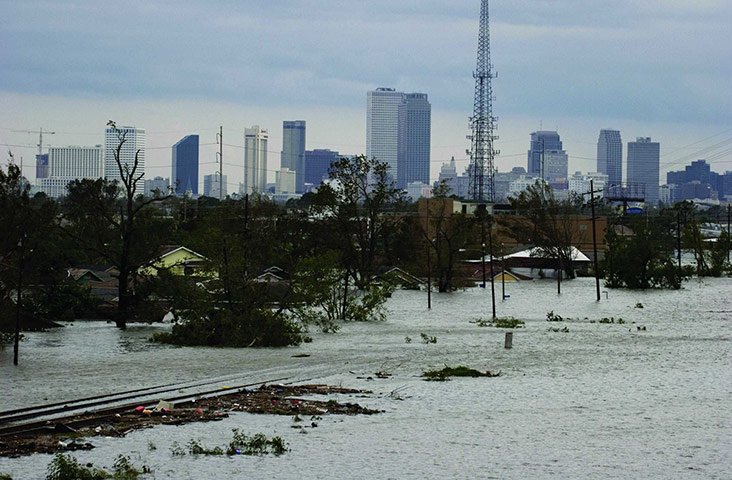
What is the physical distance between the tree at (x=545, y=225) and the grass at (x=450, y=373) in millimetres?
73262

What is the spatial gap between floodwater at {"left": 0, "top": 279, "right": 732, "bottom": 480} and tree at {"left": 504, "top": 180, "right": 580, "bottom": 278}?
189 ft

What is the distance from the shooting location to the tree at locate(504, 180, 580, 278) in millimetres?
106250

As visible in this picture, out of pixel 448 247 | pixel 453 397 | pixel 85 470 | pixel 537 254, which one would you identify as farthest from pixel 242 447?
pixel 537 254

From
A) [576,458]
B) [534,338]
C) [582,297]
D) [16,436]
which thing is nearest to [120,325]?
[534,338]

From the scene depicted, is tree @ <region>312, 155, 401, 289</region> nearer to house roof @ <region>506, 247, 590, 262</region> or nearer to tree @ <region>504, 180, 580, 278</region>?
tree @ <region>504, 180, 580, 278</region>

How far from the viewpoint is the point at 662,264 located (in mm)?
89250

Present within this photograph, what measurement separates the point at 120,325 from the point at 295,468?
99.4 feet

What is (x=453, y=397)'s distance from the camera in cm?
2481

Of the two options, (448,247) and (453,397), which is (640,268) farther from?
(453,397)

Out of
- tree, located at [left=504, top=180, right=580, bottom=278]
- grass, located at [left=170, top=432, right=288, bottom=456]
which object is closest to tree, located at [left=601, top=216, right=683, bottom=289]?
tree, located at [left=504, top=180, right=580, bottom=278]

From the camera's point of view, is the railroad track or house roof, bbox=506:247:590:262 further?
house roof, bbox=506:247:590:262

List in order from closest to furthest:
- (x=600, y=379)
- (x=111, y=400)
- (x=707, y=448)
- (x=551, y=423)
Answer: (x=707, y=448) → (x=551, y=423) → (x=111, y=400) → (x=600, y=379)

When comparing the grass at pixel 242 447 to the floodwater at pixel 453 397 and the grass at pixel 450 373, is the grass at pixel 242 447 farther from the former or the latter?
the grass at pixel 450 373

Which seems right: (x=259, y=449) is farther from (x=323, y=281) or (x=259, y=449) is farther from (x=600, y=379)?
(x=323, y=281)
